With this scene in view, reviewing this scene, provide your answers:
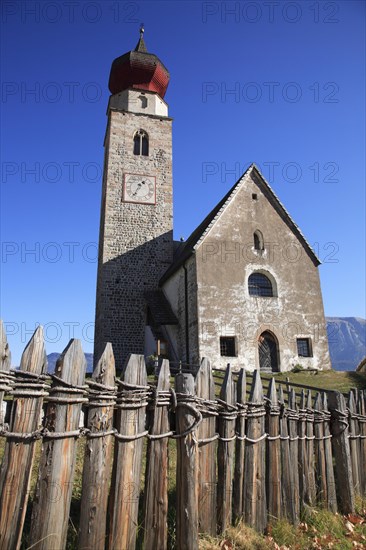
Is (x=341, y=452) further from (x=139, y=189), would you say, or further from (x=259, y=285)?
(x=139, y=189)

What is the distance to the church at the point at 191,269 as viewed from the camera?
719 inches

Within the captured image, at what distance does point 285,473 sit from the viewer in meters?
4.80

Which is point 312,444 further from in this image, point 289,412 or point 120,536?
point 120,536

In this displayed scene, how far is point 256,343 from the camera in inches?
711

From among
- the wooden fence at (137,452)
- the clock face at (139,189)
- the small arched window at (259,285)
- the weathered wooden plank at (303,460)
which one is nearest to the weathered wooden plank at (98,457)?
the wooden fence at (137,452)

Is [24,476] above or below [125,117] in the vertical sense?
below

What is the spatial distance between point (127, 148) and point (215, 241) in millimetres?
11787

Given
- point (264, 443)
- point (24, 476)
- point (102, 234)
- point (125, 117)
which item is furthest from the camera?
point (125, 117)

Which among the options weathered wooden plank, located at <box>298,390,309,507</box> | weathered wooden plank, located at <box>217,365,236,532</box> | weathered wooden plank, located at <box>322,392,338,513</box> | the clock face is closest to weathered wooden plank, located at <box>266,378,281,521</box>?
weathered wooden plank, located at <box>298,390,309,507</box>

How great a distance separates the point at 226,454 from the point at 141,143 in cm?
2610

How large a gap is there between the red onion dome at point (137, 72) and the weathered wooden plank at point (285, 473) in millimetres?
28318

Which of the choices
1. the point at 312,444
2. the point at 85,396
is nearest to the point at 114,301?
the point at 312,444

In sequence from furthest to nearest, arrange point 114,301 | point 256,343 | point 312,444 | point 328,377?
1. point 114,301
2. point 256,343
3. point 328,377
4. point 312,444

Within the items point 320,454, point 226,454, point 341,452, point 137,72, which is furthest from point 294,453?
point 137,72
